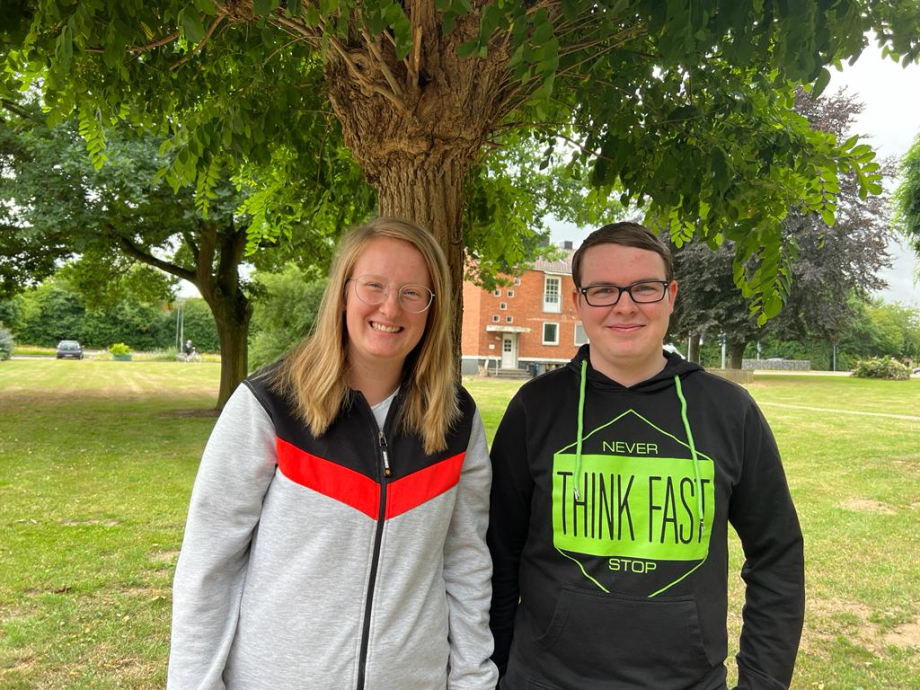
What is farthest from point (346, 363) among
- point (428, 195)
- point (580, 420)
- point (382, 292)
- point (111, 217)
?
point (111, 217)

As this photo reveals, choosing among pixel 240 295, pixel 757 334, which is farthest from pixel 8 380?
pixel 757 334

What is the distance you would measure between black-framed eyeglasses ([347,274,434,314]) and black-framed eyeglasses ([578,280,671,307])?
1.69 ft

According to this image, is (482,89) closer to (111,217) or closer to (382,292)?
(382,292)

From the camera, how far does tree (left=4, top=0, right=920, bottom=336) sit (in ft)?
7.00

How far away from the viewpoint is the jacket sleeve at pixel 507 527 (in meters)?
2.04

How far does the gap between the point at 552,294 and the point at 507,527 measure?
43.7 meters

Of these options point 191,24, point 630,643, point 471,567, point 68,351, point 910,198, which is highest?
point 910,198

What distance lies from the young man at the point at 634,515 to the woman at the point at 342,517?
188 mm

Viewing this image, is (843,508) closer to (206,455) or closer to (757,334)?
(206,455)

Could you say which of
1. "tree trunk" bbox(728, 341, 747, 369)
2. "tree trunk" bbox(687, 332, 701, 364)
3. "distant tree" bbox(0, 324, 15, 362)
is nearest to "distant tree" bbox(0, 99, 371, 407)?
"tree trunk" bbox(687, 332, 701, 364)

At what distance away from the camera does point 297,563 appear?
171 cm

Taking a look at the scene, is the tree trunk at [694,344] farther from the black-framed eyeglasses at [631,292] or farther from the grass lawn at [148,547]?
the black-framed eyeglasses at [631,292]

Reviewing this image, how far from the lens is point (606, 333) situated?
1973 mm

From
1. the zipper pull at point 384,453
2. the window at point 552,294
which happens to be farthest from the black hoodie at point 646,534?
the window at point 552,294
